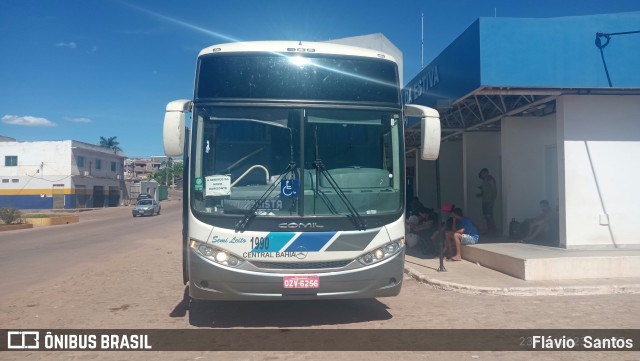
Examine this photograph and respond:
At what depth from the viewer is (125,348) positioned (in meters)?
5.55

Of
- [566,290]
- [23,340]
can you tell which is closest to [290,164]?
[23,340]

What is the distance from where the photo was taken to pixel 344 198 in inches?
229

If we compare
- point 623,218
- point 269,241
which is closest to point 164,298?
point 269,241

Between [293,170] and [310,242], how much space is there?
32.9 inches

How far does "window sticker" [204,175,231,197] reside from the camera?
579 centimetres

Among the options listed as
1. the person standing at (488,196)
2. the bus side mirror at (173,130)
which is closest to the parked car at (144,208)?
the person standing at (488,196)

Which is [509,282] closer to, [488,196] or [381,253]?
[381,253]

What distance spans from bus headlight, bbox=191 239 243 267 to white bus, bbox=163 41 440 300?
0.01 m

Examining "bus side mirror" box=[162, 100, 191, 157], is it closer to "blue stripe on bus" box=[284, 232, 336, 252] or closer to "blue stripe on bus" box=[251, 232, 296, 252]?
"blue stripe on bus" box=[251, 232, 296, 252]

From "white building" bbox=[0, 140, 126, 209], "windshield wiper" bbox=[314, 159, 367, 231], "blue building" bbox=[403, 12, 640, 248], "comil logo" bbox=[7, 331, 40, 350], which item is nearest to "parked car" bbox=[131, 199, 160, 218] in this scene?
"white building" bbox=[0, 140, 126, 209]

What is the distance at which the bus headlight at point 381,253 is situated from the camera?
5.78 meters

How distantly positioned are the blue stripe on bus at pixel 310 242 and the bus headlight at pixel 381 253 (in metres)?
0.48

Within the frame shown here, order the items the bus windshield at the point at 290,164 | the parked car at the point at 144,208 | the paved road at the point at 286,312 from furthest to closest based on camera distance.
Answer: the parked car at the point at 144,208 < the bus windshield at the point at 290,164 < the paved road at the point at 286,312

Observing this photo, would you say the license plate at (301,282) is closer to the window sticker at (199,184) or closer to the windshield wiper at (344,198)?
the windshield wiper at (344,198)
